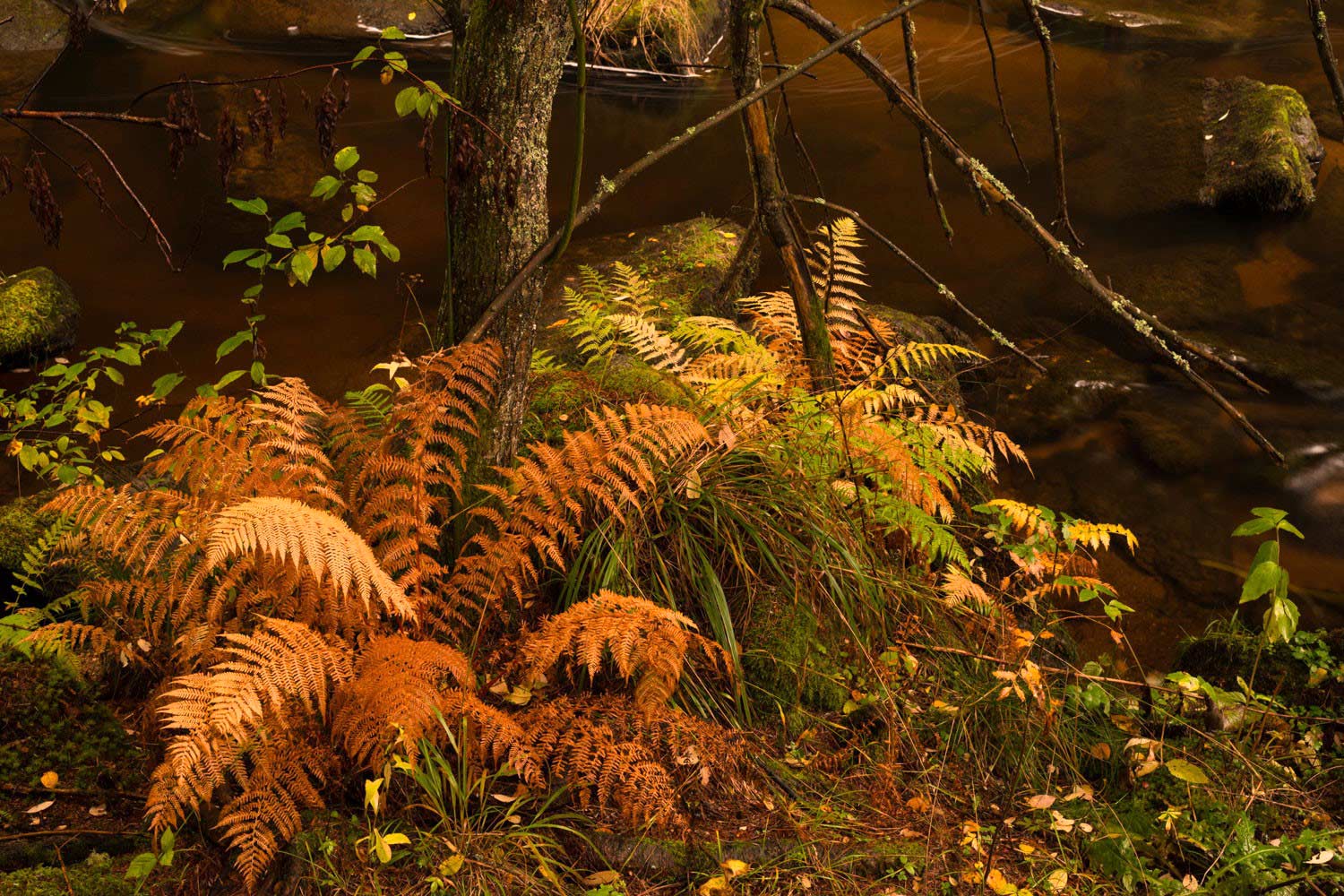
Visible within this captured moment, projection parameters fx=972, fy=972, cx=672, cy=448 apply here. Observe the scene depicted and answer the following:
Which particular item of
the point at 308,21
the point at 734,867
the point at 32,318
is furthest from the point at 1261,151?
the point at 308,21

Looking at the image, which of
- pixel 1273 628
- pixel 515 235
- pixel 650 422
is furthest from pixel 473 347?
pixel 1273 628

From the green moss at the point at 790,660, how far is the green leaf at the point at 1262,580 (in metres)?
1.27

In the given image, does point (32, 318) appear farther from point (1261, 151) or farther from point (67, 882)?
point (1261, 151)

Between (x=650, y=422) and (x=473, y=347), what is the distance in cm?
64

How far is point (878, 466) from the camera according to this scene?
377 cm

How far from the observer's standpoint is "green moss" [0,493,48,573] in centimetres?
404

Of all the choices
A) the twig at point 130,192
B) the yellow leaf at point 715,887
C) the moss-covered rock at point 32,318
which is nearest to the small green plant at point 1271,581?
the yellow leaf at point 715,887

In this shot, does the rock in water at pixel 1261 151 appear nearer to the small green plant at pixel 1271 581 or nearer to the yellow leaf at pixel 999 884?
the small green plant at pixel 1271 581

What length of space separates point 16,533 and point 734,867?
11.1 feet

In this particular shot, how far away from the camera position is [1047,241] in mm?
2312

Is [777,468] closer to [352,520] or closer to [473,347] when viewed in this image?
[473,347]

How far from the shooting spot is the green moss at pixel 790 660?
3.30 m

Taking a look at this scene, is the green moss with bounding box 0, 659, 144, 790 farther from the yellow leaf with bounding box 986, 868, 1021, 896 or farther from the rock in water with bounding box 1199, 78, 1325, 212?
the rock in water with bounding box 1199, 78, 1325, 212

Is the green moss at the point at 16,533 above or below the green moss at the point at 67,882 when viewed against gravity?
above
